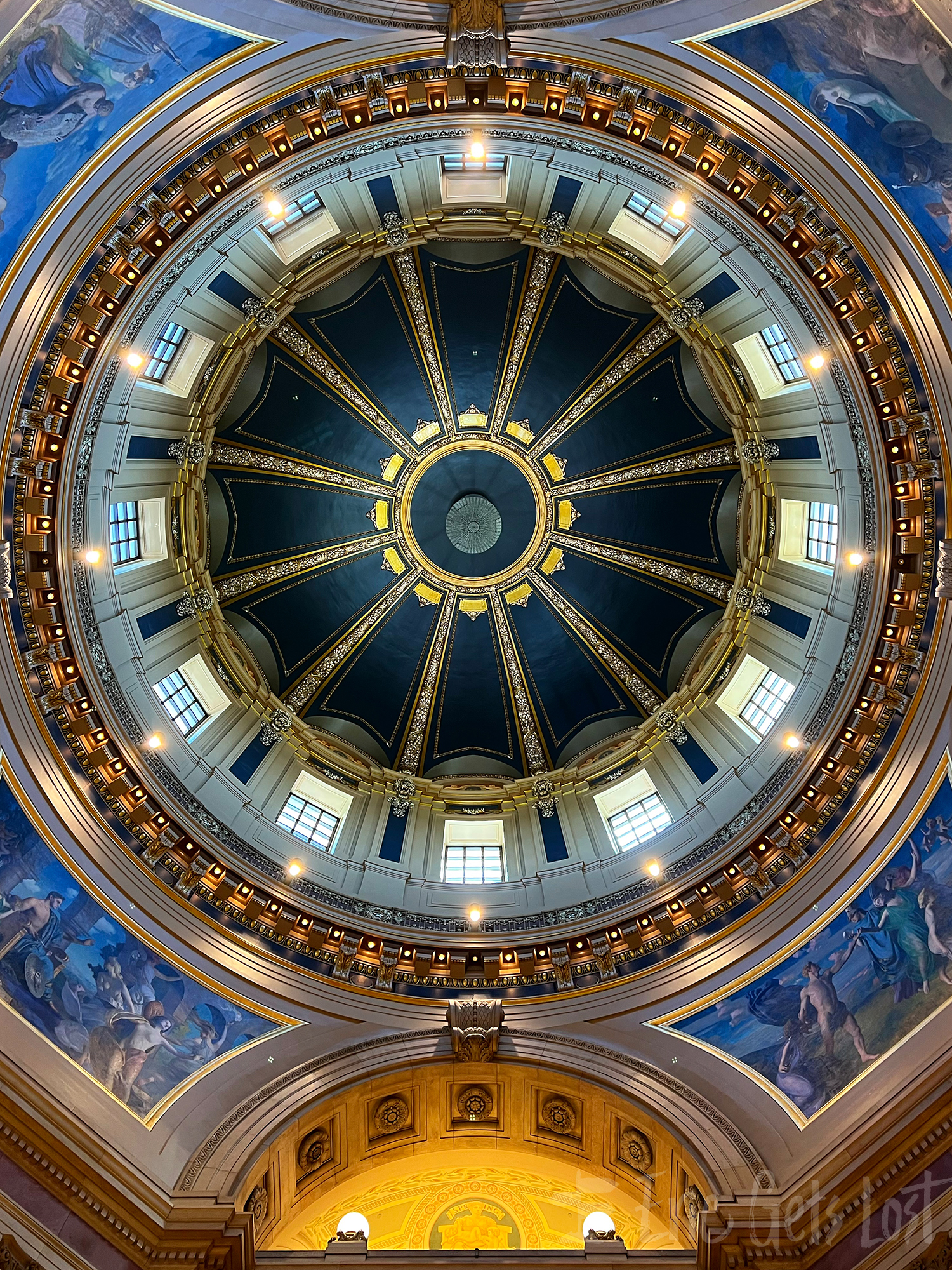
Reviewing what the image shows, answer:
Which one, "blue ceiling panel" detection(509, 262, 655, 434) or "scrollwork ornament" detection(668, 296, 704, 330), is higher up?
"blue ceiling panel" detection(509, 262, 655, 434)

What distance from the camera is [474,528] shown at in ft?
104

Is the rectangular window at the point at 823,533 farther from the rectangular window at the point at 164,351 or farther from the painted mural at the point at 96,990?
the painted mural at the point at 96,990

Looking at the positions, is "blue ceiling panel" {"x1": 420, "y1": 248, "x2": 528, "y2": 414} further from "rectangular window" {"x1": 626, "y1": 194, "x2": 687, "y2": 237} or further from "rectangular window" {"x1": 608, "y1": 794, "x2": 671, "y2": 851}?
"rectangular window" {"x1": 608, "y1": 794, "x2": 671, "y2": 851}

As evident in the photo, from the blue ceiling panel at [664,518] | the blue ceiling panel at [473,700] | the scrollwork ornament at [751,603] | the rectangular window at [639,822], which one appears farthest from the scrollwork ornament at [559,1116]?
the blue ceiling panel at [664,518]

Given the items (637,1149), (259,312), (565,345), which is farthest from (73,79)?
(637,1149)

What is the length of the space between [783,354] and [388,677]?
1525cm

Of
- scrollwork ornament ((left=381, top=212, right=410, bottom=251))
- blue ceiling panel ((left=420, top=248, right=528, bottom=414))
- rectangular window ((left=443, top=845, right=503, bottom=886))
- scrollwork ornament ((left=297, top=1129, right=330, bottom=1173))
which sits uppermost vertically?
blue ceiling panel ((left=420, top=248, right=528, bottom=414))

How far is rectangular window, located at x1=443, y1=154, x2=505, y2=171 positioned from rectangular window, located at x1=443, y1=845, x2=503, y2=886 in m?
16.4

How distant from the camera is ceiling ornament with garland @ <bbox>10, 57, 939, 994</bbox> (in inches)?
672

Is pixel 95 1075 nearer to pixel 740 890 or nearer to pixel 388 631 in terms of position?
pixel 740 890

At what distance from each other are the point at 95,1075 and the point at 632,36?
19925 millimetres

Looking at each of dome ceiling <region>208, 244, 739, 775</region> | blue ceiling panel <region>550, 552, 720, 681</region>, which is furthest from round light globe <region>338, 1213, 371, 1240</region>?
blue ceiling panel <region>550, 552, 720, 681</region>

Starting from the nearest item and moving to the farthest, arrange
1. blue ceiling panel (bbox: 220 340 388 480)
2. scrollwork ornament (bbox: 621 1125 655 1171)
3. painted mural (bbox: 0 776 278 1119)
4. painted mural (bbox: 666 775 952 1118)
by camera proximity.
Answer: painted mural (bbox: 0 776 278 1119) < painted mural (bbox: 666 775 952 1118) < scrollwork ornament (bbox: 621 1125 655 1171) < blue ceiling panel (bbox: 220 340 388 480)

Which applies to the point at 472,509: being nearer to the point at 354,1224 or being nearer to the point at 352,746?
the point at 352,746
